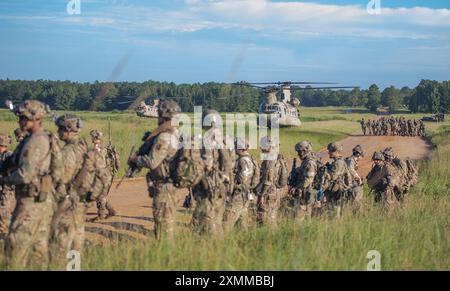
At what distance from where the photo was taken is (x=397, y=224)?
354 inches

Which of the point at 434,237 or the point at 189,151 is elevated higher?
the point at 189,151

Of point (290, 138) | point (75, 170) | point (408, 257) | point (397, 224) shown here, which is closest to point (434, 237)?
point (397, 224)

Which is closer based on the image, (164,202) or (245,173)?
(164,202)

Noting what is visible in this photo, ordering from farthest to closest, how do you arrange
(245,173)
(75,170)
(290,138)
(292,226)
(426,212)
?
1. (290,138)
2. (426,212)
3. (245,173)
4. (292,226)
5. (75,170)

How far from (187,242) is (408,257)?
2604 millimetres

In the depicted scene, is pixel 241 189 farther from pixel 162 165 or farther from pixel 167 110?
pixel 167 110

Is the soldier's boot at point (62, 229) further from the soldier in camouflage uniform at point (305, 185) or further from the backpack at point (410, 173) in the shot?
the backpack at point (410, 173)

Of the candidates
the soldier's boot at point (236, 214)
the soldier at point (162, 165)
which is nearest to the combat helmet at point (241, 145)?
the soldier's boot at point (236, 214)

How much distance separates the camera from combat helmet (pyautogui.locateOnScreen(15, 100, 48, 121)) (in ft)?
21.8

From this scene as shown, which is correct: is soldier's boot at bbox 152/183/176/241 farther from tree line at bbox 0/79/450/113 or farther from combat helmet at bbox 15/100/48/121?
tree line at bbox 0/79/450/113

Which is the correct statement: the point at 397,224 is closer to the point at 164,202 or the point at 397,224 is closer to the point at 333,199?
the point at 333,199

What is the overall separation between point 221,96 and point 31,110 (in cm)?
4221

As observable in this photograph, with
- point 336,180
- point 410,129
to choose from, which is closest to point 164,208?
point 336,180
